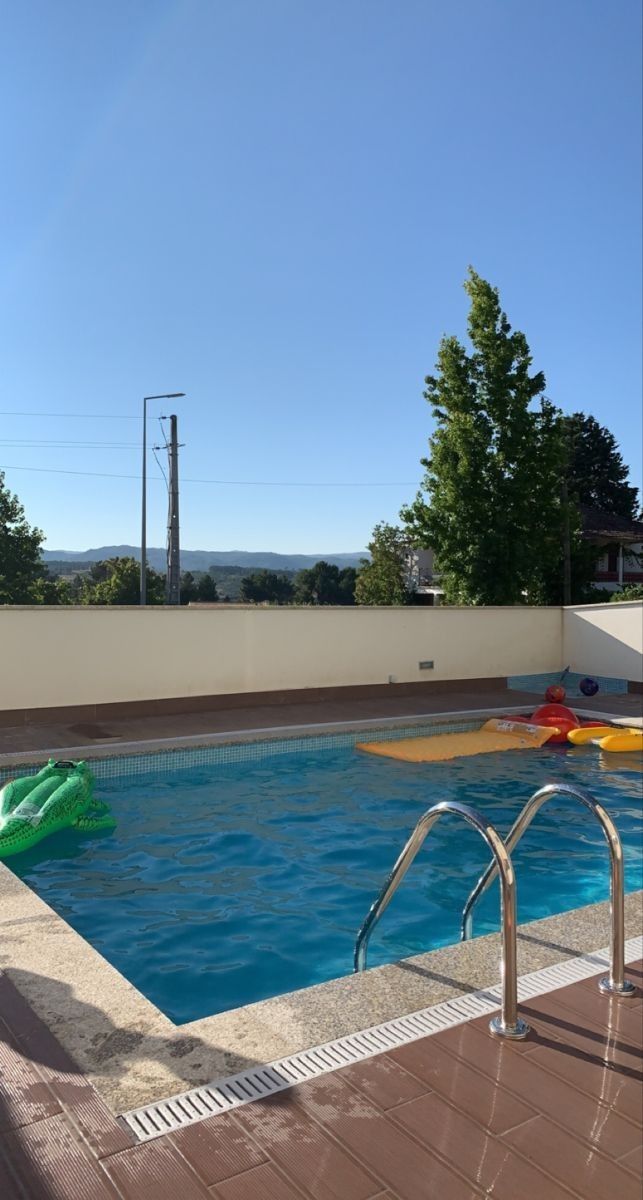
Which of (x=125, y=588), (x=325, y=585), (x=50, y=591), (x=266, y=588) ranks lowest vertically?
(x=50, y=591)

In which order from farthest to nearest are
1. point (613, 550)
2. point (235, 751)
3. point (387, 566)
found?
point (387, 566)
point (613, 550)
point (235, 751)

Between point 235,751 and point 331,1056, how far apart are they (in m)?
6.62

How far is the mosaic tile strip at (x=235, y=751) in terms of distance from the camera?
327 inches

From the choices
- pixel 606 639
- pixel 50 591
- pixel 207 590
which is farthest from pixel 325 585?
pixel 606 639

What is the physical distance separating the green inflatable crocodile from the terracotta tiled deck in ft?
11.1

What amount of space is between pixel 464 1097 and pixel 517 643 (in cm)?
1264

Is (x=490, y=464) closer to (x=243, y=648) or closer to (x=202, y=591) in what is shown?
(x=243, y=648)

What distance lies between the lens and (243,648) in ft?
38.3

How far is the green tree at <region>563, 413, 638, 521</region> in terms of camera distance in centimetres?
5112

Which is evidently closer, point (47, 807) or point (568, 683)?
point (47, 807)

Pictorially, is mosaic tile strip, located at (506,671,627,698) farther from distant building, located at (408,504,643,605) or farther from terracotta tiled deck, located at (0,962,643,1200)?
distant building, located at (408,504,643,605)

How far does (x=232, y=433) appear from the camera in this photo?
114ft

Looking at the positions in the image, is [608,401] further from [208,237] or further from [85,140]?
[85,140]

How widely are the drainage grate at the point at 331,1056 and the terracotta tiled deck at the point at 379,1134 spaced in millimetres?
46
